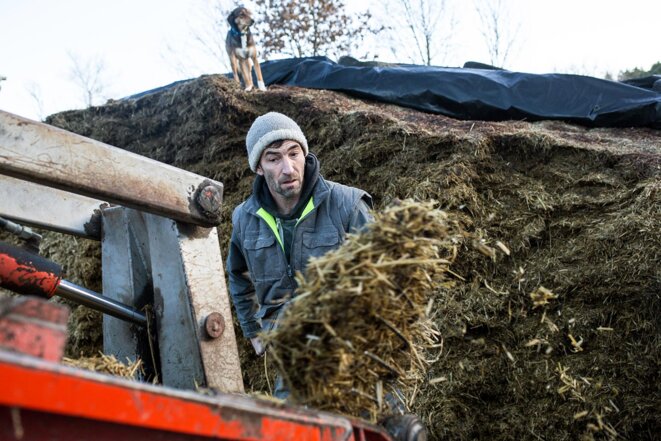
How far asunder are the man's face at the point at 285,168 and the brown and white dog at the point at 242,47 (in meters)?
5.80

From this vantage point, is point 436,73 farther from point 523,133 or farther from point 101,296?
point 101,296

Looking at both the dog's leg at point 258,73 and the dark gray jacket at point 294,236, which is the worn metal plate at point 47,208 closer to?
the dark gray jacket at point 294,236

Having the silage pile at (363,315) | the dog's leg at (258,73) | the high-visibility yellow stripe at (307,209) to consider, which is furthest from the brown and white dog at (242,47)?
the silage pile at (363,315)

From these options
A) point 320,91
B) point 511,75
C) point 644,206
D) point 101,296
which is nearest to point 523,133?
point 644,206

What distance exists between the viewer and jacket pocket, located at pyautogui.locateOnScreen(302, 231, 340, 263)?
3.30m

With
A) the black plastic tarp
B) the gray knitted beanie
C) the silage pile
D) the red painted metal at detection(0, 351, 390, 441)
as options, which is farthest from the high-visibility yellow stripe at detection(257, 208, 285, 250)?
the black plastic tarp

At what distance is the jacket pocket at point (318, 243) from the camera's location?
330cm

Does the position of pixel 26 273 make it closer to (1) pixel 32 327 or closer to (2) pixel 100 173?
(2) pixel 100 173

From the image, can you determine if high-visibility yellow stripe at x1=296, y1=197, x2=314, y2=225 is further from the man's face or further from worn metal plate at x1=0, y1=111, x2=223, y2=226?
worn metal plate at x1=0, y1=111, x2=223, y2=226

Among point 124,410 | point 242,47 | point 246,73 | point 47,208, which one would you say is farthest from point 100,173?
point 242,47

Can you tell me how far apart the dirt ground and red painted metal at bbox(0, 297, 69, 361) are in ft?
8.05

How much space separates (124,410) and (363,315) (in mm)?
828

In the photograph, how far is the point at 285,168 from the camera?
3.42m

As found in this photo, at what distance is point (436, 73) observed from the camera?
28.3 feet
